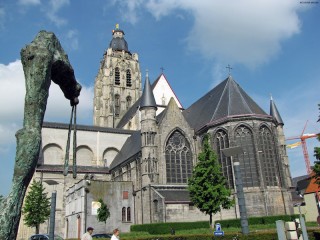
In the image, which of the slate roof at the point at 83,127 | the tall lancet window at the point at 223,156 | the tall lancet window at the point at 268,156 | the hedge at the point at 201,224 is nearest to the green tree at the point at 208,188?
the hedge at the point at 201,224

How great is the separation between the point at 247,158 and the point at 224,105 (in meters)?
6.25

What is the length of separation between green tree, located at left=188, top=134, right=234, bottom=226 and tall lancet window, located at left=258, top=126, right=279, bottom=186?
664 cm

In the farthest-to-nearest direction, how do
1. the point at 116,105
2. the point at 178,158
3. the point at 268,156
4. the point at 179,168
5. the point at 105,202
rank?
the point at 116,105
the point at 178,158
the point at 179,168
the point at 105,202
the point at 268,156

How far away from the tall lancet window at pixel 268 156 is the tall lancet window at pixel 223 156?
2.96 meters

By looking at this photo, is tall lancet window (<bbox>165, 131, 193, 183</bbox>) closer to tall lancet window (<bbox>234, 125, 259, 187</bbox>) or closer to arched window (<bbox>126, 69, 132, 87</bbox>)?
tall lancet window (<bbox>234, 125, 259, 187</bbox>)

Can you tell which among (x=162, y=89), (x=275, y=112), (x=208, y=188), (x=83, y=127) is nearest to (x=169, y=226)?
(x=208, y=188)

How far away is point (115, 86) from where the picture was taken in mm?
66625

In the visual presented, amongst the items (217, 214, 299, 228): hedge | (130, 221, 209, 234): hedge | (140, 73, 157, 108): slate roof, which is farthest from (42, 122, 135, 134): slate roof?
(217, 214, 299, 228): hedge

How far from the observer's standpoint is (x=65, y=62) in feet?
19.1

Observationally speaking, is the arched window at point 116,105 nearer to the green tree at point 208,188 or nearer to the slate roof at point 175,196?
the slate roof at point 175,196

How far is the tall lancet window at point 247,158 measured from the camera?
2974 centimetres

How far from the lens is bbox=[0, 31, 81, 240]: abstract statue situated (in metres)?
4.52

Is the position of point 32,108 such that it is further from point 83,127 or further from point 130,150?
point 83,127

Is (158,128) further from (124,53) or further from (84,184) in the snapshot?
(124,53)
